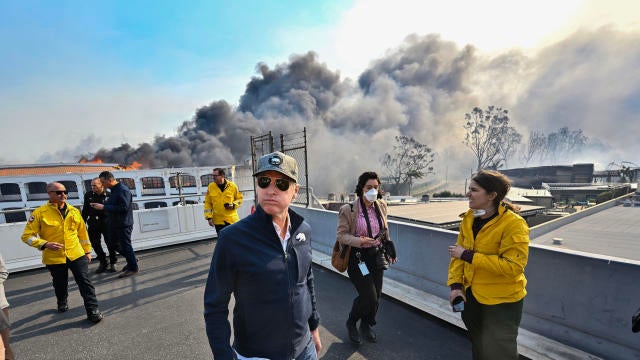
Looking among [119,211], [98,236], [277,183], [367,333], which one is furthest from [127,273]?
[277,183]

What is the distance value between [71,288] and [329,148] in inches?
2257

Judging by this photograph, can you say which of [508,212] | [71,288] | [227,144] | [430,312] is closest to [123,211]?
[71,288]

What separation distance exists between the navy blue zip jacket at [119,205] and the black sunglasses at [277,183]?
445 centimetres

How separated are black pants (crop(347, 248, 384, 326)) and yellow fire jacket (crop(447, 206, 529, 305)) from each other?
0.96 meters

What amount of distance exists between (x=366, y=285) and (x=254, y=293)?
1.76 m

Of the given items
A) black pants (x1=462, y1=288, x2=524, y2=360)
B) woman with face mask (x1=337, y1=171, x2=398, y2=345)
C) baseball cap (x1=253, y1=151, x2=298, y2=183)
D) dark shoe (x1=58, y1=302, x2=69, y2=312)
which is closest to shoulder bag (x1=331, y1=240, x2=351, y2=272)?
woman with face mask (x1=337, y1=171, x2=398, y2=345)

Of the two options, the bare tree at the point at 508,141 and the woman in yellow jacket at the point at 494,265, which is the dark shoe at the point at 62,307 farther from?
the bare tree at the point at 508,141

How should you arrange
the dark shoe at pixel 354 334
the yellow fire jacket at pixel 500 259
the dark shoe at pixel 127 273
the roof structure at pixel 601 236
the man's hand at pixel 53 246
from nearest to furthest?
the yellow fire jacket at pixel 500 259 < the dark shoe at pixel 354 334 < the man's hand at pixel 53 246 < the dark shoe at pixel 127 273 < the roof structure at pixel 601 236

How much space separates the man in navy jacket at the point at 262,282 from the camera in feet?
4.23

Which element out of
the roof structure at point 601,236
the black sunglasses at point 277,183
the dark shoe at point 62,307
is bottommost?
the roof structure at point 601,236

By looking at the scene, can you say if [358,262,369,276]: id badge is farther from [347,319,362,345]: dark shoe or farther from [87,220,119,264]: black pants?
[87,220,119,264]: black pants

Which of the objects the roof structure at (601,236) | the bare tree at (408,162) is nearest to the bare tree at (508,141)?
the bare tree at (408,162)

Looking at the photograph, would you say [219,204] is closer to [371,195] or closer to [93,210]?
[93,210]

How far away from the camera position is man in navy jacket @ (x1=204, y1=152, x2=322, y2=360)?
1289 millimetres
